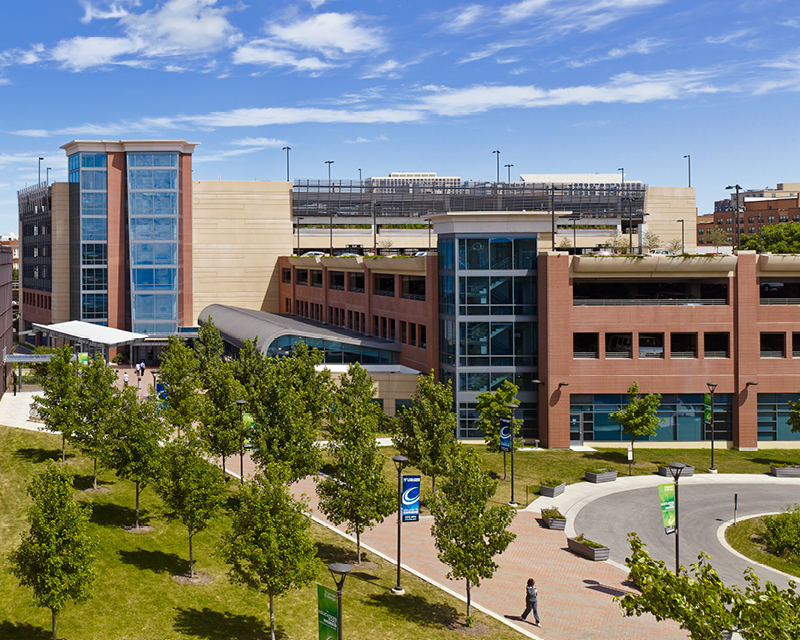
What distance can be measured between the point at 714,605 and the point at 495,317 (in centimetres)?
4286

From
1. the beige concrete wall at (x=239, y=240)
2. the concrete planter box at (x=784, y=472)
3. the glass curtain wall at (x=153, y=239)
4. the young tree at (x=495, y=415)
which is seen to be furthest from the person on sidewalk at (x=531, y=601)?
the beige concrete wall at (x=239, y=240)

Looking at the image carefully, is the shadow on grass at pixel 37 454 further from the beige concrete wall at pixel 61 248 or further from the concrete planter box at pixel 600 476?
the beige concrete wall at pixel 61 248

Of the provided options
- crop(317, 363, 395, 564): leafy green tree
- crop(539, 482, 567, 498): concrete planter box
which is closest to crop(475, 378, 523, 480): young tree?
crop(539, 482, 567, 498): concrete planter box

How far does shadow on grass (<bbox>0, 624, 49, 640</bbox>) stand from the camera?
27312 millimetres

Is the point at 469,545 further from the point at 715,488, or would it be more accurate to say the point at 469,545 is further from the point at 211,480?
the point at 715,488

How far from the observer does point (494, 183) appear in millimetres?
133000

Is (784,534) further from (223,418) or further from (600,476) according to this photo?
(223,418)

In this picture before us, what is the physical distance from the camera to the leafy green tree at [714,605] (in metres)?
16.9

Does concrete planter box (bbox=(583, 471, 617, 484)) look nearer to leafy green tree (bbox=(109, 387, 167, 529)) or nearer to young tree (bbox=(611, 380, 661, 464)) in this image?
young tree (bbox=(611, 380, 661, 464))

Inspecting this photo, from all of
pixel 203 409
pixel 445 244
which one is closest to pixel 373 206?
pixel 445 244

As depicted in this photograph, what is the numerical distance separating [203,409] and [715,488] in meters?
29.9

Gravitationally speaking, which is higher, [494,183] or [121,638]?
[494,183]

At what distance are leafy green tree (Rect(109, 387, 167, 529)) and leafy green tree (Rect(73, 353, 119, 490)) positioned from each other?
509 mm

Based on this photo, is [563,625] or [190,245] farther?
[190,245]
